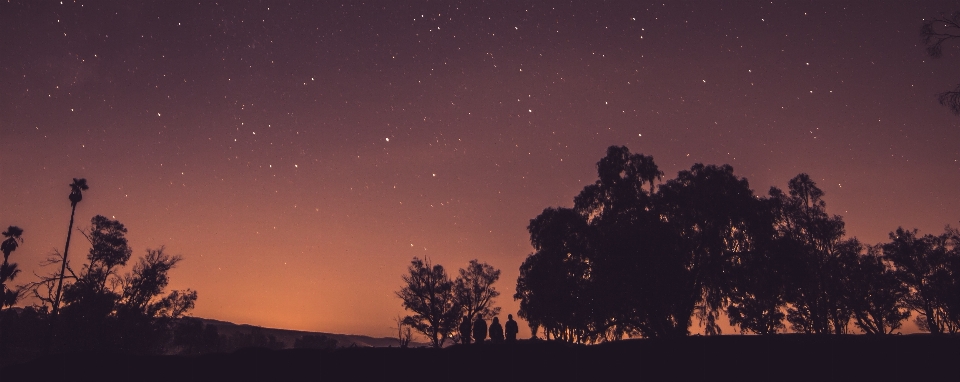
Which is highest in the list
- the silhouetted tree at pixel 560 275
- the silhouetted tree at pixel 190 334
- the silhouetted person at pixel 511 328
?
the silhouetted tree at pixel 560 275

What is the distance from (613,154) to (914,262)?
26.5 m

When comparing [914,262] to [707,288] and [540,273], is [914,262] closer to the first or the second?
[707,288]

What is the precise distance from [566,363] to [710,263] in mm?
17479

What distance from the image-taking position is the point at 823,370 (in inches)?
555

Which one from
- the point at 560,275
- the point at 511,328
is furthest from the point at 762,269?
the point at 511,328

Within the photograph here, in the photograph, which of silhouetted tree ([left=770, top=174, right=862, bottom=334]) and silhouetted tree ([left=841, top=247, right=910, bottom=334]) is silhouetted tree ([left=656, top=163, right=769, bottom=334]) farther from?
silhouetted tree ([left=841, top=247, right=910, bottom=334])

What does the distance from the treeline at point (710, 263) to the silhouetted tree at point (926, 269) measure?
0.08 metres

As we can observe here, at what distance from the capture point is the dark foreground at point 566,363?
44.7 ft

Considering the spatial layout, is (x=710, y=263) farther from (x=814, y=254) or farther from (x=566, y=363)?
(x=566, y=363)

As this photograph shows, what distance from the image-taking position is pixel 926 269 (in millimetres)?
39406

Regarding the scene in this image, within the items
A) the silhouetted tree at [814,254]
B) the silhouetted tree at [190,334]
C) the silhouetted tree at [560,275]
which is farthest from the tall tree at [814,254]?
the silhouetted tree at [190,334]

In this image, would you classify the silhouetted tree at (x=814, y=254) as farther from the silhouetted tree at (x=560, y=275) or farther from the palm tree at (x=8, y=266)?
the palm tree at (x=8, y=266)

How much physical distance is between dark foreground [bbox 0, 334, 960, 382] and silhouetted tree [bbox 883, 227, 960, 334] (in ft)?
103

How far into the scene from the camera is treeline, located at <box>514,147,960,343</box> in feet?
91.1
